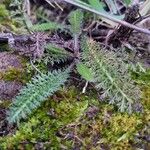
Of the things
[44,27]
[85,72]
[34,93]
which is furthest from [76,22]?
[34,93]

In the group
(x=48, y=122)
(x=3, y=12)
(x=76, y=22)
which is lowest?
(x=48, y=122)

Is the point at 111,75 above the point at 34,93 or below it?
above

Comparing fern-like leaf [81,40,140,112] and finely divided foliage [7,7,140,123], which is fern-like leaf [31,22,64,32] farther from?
fern-like leaf [81,40,140,112]

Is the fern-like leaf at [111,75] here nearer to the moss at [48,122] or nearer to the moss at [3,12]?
the moss at [48,122]

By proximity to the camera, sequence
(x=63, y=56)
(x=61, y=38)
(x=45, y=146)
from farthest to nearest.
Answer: (x=61, y=38) < (x=63, y=56) < (x=45, y=146)

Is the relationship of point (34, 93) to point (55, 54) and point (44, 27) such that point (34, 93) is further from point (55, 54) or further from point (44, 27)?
point (44, 27)

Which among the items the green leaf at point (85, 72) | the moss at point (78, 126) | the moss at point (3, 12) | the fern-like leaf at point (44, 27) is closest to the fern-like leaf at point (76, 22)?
the fern-like leaf at point (44, 27)

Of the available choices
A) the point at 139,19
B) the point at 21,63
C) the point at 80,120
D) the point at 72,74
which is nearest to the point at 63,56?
the point at 72,74

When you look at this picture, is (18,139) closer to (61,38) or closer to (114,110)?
(114,110)
